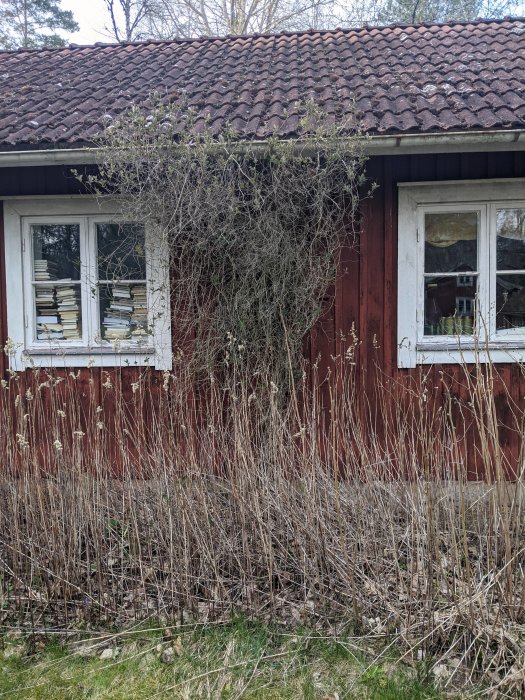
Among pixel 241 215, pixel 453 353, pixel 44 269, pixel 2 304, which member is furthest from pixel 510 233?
pixel 2 304

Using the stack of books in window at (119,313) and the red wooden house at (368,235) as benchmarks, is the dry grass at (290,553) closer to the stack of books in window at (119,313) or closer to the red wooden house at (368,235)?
the red wooden house at (368,235)

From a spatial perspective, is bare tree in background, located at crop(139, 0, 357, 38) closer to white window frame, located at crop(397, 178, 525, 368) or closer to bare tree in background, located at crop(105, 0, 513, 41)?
bare tree in background, located at crop(105, 0, 513, 41)

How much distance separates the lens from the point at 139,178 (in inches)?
177

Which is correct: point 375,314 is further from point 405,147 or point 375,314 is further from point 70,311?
point 70,311

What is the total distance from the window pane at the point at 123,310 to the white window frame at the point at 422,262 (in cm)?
239

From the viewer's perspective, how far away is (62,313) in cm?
532

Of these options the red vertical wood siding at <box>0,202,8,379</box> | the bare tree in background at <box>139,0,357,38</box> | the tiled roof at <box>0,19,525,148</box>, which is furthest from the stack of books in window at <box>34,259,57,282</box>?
the bare tree in background at <box>139,0,357,38</box>

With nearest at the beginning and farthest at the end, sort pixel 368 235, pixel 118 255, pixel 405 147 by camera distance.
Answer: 1. pixel 405 147
2. pixel 368 235
3. pixel 118 255

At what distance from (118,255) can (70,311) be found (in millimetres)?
736

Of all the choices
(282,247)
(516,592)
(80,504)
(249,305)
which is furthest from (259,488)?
(282,247)

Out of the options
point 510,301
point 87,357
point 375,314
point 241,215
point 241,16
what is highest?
point 241,16

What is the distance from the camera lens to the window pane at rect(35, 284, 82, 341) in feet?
17.4

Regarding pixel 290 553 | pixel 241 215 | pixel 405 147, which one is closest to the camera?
pixel 290 553

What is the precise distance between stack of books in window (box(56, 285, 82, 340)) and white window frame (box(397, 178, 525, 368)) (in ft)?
9.97
